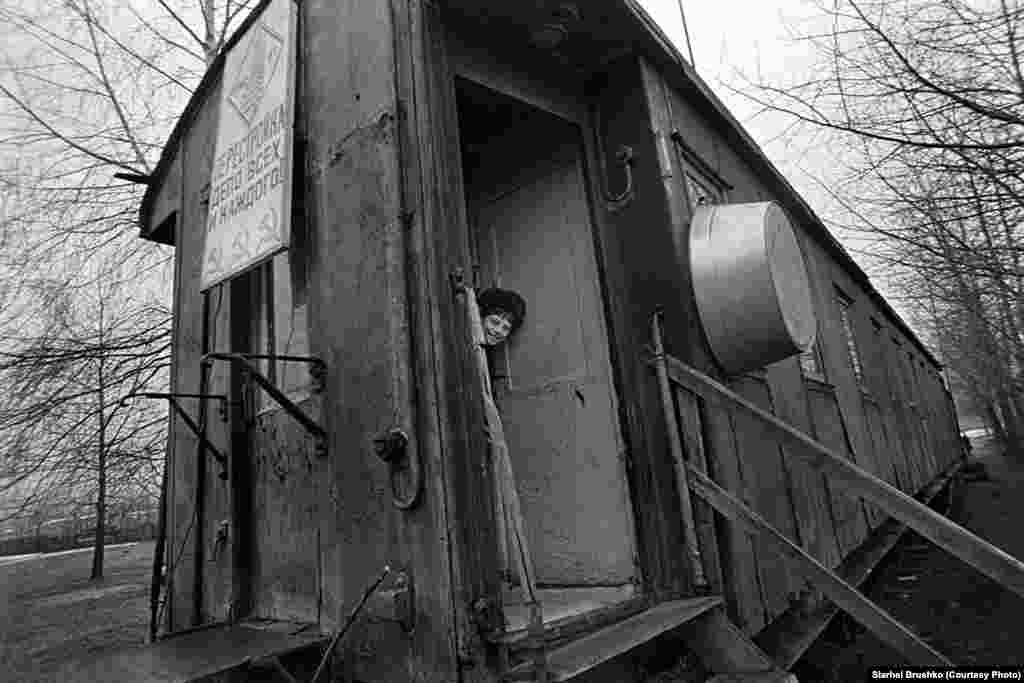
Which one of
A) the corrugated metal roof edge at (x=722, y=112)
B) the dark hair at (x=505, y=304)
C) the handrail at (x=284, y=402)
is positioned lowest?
the handrail at (x=284, y=402)

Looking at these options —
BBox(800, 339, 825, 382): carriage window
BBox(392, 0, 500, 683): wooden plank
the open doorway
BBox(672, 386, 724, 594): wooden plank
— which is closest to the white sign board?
BBox(392, 0, 500, 683): wooden plank

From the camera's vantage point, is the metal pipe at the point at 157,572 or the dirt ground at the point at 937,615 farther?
the dirt ground at the point at 937,615

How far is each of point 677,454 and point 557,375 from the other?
946 mm

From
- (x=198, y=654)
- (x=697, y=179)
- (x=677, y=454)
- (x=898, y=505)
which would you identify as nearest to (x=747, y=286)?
(x=677, y=454)

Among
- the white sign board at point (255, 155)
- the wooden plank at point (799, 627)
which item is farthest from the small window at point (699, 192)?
the wooden plank at point (799, 627)

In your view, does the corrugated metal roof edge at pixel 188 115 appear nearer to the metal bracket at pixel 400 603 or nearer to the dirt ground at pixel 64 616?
the metal bracket at pixel 400 603

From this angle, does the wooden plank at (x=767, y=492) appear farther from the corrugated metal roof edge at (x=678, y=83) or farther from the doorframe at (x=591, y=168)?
the corrugated metal roof edge at (x=678, y=83)

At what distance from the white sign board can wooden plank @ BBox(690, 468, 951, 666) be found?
8.55 ft

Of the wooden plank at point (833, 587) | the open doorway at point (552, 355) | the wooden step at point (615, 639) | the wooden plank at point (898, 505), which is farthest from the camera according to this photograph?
the open doorway at point (552, 355)

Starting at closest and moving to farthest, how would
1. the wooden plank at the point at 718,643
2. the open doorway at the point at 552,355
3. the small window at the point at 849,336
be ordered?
1. the wooden plank at the point at 718,643
2. the open doorway at the point at 552,355
3. the small window at the point at 849,336

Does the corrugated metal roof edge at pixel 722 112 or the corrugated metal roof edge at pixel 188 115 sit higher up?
the corrugated metal roof edge at pixel 188 115

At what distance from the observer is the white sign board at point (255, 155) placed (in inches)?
121

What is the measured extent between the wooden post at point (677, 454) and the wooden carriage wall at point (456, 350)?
5 centimetres

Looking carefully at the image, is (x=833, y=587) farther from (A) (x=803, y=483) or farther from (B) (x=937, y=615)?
(B) (x=937, y=615)
